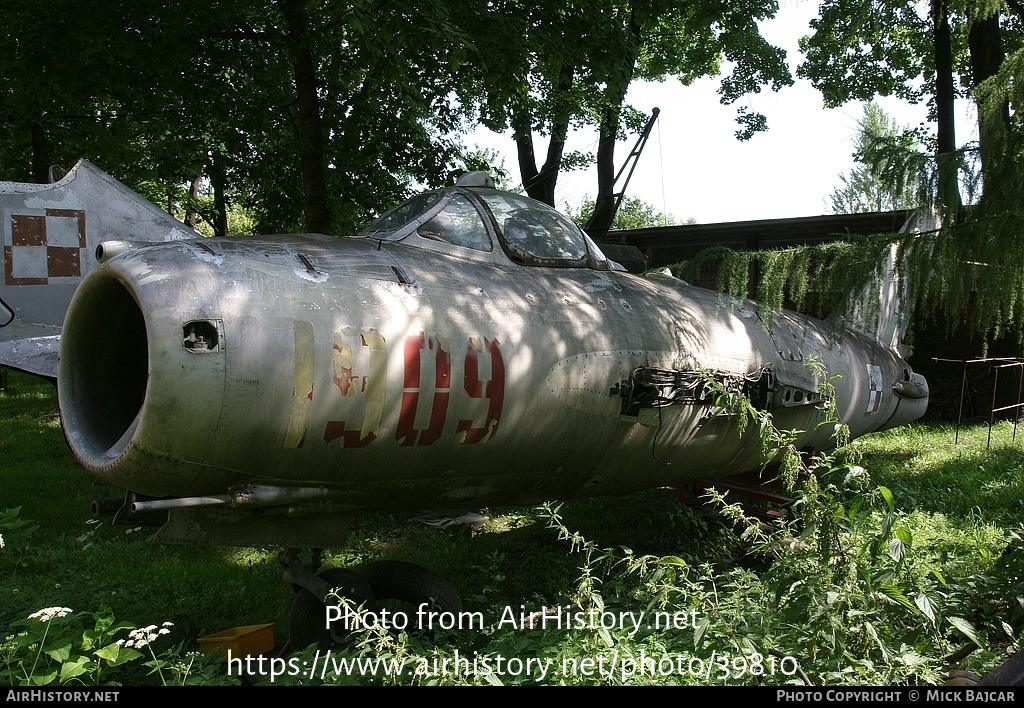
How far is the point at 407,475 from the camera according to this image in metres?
4.25

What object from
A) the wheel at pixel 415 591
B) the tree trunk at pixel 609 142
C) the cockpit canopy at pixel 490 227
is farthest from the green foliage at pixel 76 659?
the tree trunk at pixel 609 142

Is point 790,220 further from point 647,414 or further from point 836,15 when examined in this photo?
point 647,414

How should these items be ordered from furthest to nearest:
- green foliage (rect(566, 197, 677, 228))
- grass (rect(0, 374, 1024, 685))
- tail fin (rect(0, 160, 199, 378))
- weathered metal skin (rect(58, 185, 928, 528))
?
green foliage (rect(566, 197, 677, 228))
tail fin (rect(0, 160, 199, 378))
weathered metal skin (rect(58, 185, 928, 528))
grass (rect(0, 374, 1024, 685))

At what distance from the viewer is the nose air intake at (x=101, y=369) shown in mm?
3949

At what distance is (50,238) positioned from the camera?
17.9 ft

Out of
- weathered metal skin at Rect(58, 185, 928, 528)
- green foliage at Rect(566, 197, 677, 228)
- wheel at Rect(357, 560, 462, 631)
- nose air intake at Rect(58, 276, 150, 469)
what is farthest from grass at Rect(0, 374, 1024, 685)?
green foliage at Rect(566, 197, 677, 228)

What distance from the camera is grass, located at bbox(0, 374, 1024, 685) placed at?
3.41 m

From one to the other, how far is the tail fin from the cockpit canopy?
6.45 ft

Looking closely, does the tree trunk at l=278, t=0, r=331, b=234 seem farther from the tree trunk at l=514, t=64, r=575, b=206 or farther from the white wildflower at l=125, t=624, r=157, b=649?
the white wildflower at l=125, t=624, r=157, b=649

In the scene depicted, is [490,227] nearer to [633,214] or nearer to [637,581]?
[637,581]

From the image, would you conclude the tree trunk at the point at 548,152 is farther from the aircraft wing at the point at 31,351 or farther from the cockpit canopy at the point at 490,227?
the aircraft wing at the point at 31,351

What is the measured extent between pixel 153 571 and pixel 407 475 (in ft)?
10.2
